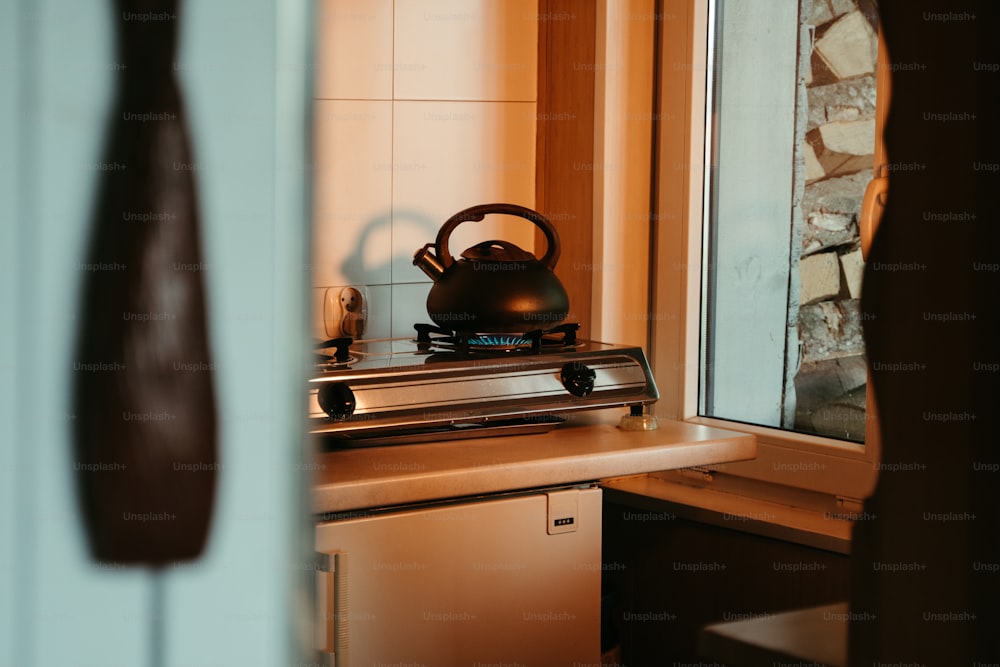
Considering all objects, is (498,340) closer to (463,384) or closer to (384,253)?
(463,384)

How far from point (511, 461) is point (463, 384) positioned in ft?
0.50

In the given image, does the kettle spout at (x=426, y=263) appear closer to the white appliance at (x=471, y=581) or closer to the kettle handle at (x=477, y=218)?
the kettle handle at (x=477, y=218)

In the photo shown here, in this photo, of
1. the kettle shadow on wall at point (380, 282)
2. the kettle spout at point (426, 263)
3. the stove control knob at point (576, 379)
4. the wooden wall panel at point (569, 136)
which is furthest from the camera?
the wooden wall panel at point (569, 136)

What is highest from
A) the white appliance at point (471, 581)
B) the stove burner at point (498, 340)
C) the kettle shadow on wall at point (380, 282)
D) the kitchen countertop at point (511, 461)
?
the kettle shadow on wall at point (380, 282)

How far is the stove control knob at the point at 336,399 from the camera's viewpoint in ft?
5.02

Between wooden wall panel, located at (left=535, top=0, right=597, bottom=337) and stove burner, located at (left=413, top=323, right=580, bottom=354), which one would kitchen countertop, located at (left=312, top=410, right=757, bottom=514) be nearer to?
stove burner, located at (left=413, top=323, right=580, bottom=354)

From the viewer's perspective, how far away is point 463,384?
5.42 feet

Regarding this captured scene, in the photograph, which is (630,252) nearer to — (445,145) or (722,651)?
(445,145)

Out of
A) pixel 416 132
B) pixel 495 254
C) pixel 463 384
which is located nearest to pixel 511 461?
pixel 463 384

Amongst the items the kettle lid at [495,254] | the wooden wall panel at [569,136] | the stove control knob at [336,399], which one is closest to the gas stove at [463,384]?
the stove control knob at [336,399]

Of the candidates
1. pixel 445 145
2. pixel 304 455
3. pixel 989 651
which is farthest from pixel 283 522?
pixel 445 145

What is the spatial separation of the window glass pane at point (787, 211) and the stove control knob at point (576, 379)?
467mm

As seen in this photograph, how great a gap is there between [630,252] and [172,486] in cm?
204

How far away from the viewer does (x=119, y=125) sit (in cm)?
18
